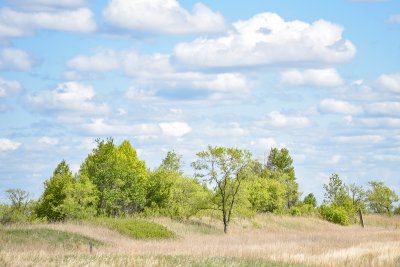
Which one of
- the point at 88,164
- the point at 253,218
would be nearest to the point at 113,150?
the point at 88,164

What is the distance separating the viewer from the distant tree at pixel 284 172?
93644mm

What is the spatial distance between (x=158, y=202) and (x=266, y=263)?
1578 inches

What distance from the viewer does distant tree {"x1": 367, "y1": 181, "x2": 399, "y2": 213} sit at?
8375 centimetres

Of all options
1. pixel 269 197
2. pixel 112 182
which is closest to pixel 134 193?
pixel 112 182

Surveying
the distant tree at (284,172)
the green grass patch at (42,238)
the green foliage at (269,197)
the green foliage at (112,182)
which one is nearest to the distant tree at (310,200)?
the distant tree at (284,172)

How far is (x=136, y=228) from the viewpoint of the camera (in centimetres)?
4766

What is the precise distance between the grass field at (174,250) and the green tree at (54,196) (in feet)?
27.4

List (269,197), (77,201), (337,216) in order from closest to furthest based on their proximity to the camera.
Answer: (77,201) < (337,216) < (269,197)

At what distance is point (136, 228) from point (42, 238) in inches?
448

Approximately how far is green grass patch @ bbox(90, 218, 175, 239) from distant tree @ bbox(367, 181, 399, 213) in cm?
4182

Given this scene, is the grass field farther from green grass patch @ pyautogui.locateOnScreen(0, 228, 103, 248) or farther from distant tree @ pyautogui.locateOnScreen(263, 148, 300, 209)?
distant tree @ pyautogui.locateOnScreen(263, 148, 300, 209)

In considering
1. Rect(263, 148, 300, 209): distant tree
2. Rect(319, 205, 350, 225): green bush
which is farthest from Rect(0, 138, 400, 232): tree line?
Rect(263, 148, 300, 209): distant tree

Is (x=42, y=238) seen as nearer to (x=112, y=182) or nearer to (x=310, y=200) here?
(x=112, y=182)

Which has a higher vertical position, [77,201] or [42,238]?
[77,201]
